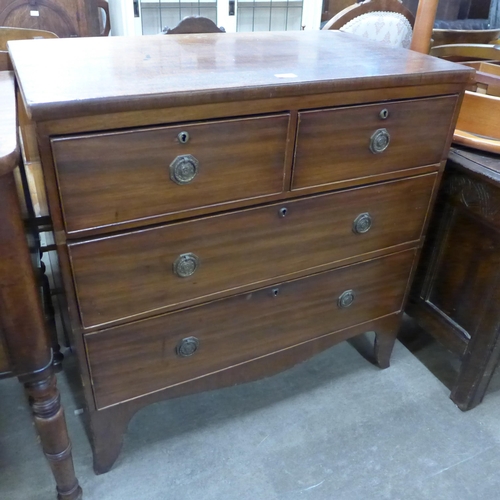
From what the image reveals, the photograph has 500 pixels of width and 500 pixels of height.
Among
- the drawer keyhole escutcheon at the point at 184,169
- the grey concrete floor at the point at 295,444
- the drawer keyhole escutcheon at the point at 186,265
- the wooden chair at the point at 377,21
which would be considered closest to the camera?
the drawer keyhole escutcheon at the point at 184,169

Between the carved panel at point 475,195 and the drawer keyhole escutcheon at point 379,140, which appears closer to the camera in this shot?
the drawer keyhole escutcheon at point 379,140

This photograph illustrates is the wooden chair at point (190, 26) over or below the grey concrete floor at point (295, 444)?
over

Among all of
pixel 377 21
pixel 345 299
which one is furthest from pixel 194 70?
pixel 377 21

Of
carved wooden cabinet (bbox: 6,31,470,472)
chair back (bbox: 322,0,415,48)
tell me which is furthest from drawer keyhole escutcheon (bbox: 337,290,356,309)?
chair back (bbox: 322,0,415,48)

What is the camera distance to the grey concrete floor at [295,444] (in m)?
1.13

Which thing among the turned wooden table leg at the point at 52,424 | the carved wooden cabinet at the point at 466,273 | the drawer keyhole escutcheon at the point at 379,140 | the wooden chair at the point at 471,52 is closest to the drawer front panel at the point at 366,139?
the drawer keyhole escutcheon at the point at 379,140

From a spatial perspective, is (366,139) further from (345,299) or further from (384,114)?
(345,299)

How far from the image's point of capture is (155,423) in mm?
1269

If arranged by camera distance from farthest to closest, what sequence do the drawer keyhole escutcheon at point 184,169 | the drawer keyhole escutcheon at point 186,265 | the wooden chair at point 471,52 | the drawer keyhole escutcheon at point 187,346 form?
the wooden chair at point 471,52 → the drawer keyhole escutcheon at point 187,346 → the drawer keyhole escutcheon at point 186,265 → the drawer keyhole escutcheon at point 184,169

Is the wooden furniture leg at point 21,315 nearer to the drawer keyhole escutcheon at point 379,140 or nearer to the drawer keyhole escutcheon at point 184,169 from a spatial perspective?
the drawer keyhole escutcheon at point 184,169

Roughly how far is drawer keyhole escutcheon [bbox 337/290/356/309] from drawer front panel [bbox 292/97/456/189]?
1.03ft

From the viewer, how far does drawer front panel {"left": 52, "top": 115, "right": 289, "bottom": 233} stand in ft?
2.43

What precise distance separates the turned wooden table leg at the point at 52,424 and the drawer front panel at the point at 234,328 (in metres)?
0.09

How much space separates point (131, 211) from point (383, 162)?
519mm
